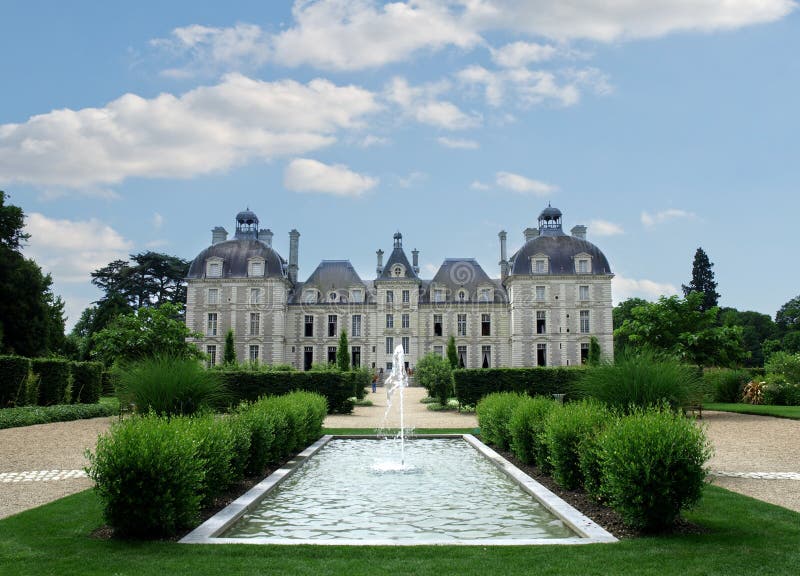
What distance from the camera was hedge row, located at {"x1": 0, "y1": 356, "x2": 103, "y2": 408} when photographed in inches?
797

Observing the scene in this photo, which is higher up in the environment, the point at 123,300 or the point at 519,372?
the point at 123,300

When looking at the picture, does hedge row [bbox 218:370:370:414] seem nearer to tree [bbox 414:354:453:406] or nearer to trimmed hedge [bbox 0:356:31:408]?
→ tree [bbox 414:354:453:406]

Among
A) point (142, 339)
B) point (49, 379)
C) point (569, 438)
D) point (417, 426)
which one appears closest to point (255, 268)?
point (49, 379)

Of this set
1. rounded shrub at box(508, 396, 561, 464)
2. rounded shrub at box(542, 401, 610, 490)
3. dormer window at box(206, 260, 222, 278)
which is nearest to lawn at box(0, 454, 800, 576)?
rounded shrub at box(542, 401, 610, 490)

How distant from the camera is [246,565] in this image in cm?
529

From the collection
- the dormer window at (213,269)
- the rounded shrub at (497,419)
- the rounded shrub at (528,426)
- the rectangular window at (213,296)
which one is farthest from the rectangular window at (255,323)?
the rounded shrub at (528,426)

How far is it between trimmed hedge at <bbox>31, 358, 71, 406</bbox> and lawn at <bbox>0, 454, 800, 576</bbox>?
57.8 feet

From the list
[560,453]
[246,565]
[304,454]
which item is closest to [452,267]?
[304,454]

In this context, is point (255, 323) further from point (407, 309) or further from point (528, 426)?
point (528, 426)

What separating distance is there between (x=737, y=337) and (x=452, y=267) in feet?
94.4

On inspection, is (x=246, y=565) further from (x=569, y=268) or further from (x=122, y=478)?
(x=569, y=268)

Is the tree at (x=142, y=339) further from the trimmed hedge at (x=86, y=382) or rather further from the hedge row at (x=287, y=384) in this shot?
the trimmed hedge at (x=86, y=382)

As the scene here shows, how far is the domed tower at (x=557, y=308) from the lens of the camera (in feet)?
156

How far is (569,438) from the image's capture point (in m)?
8.44
